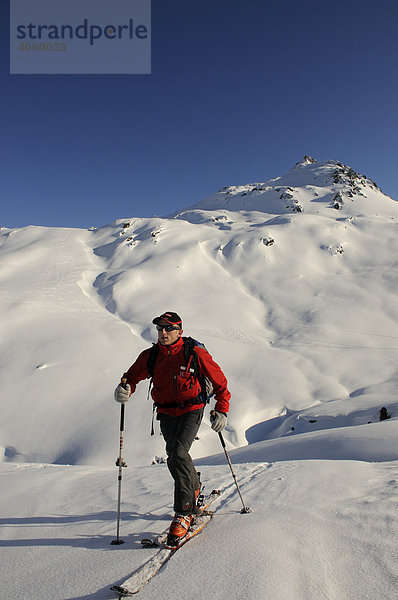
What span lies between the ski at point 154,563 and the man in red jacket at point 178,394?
21cm

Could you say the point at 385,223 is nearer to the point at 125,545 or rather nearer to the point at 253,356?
the point at 253,356

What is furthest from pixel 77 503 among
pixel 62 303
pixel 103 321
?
pixel 62 303

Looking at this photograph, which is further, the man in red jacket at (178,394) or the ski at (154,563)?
the man in red jacket at (178,394)

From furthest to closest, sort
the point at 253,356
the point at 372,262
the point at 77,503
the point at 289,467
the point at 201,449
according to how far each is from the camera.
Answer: the point at 372,262, the point at 253,356, the point at 201,449, the point at 289,467, the point at 77,503

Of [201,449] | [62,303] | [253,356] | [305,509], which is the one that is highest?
[305,509]

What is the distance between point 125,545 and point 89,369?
19701 mm

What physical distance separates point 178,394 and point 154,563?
66.4 inches

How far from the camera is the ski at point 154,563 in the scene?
2668 millimetres

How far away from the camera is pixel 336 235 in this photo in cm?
4772

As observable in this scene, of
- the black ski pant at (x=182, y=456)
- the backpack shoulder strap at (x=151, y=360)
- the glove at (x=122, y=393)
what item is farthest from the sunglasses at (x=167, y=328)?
the black ski pant at (x=182, y=456)

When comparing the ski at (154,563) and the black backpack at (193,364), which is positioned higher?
the black backpack at (193,364)

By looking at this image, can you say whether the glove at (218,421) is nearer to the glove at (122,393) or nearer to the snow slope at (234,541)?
the snow slope at (234,541)

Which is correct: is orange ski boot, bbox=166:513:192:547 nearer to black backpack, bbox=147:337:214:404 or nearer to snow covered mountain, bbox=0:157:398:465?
black backpack, bbox=147:337:214:404

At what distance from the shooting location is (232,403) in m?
19.9
